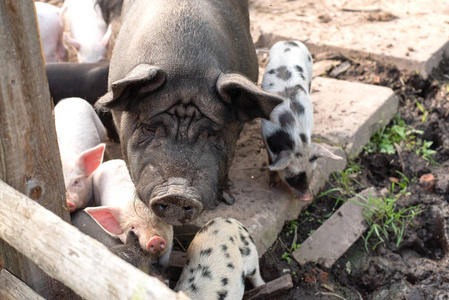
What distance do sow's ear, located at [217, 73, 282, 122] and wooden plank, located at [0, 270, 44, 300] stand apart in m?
1.40

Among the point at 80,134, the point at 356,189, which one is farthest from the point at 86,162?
the point at 356,189

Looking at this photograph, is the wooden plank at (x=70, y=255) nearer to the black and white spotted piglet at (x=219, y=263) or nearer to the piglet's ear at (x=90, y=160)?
the black and white spotted piglet at (x=219, y=263)

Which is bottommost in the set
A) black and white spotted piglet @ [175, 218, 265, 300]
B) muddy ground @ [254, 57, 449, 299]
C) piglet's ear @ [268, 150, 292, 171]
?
muddy ground @ [254, 57, 449, 299]

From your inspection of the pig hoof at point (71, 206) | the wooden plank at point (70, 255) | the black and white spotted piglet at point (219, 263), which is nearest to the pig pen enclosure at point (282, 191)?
the wooden plank at point (70, 255)

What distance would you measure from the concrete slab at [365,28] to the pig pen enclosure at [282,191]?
139 millimetres

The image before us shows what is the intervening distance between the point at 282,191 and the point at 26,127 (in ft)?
7.46

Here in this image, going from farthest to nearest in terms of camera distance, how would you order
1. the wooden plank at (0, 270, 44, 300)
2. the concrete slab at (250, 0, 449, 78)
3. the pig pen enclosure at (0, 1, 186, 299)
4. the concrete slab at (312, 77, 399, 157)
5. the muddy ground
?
the concrete slab at (250, 0, 449, 78)
the concrete slab at (312, 77, 399, 157)
the muddy ground
the wooden plank at (0, 270, 44, 300)
the pig pen enclosure at (0, 1, 186, 299)

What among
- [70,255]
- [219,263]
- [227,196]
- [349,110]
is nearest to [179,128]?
[219,263]

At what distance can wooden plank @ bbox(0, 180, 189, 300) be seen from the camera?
1.98 meters

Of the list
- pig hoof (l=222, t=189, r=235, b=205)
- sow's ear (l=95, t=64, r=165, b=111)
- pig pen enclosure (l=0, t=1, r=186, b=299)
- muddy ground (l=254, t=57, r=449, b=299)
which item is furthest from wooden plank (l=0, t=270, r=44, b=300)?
pig hoof (l=222, t=189, r=235, b=205)

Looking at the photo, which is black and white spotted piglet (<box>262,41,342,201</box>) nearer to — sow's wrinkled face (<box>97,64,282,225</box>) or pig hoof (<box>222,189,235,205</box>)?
pig hoof (<box>222,189,235,205</box>)

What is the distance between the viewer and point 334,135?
4973 millimetres

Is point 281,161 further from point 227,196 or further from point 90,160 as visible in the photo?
point 90,160

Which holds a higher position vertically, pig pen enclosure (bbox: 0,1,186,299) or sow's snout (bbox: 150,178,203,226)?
pig pen enclosure (bbox: 0,1,186,299)
